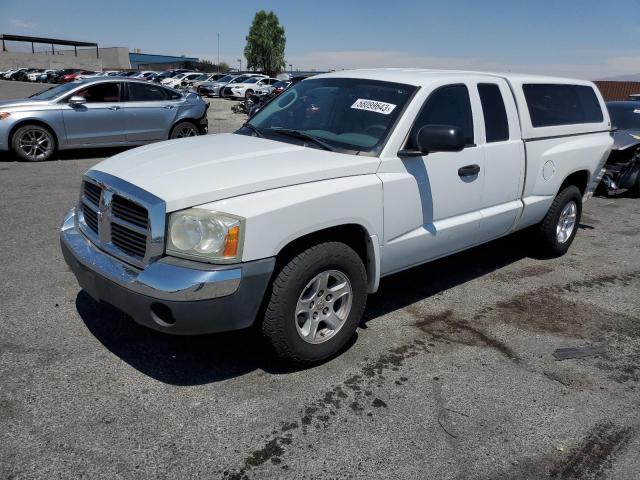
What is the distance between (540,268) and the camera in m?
5.67

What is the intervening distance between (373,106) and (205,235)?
1.73m

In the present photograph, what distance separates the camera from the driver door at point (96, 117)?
10.0m

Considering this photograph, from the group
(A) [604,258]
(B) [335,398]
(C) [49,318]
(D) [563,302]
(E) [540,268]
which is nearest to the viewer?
(B) [335,398]

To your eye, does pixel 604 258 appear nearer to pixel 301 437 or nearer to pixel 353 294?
pixel 353 294

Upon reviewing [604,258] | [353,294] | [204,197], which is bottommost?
[604,258]

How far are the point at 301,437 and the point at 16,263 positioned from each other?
11.4 feet

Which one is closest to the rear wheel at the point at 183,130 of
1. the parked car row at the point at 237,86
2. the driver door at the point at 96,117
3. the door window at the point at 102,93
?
the driver door at the point at 96,117

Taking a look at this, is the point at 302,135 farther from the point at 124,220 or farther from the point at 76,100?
the point at 76,100

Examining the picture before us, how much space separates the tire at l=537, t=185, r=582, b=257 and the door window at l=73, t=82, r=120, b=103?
830cm

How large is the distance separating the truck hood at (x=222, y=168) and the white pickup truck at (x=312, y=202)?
1 centimetres

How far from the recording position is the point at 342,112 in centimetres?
406

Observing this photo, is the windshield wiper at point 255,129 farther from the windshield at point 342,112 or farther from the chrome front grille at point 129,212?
the chrome front grille at point 129,212

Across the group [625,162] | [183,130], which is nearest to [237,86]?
[183,130]

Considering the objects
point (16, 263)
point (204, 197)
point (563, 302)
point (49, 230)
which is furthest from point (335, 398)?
point (49, 230)
